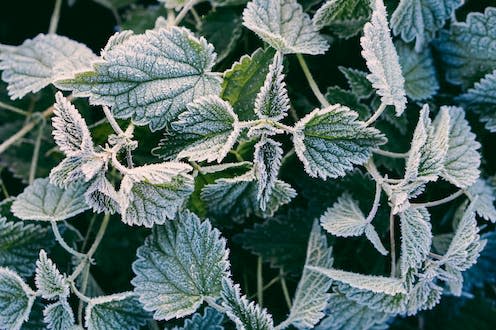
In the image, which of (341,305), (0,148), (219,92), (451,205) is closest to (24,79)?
(0,148)

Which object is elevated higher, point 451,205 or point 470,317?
point 451,205

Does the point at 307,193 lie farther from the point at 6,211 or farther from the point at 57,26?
the point at 57,26

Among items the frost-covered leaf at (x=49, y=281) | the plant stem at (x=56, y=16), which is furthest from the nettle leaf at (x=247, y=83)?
the plant stem at (x=56, y=16)

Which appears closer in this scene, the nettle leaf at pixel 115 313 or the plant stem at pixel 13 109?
the nettle leaf at pixel 115 313

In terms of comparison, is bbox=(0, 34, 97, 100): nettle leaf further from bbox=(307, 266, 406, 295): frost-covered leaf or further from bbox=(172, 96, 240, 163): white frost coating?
bbox=(307, 266, 406, 295): frost-covered leaf

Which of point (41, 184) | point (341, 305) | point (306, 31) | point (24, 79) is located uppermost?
point (306, 31)

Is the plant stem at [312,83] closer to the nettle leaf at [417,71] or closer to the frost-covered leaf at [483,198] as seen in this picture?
the nettle leaf at [417,71]
